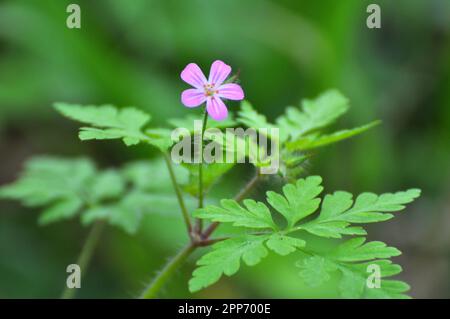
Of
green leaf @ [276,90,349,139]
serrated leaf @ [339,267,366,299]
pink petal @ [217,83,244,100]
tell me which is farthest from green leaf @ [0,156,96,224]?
→ serrated leaf @ [339,267,366,299]

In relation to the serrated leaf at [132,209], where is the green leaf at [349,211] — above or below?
below

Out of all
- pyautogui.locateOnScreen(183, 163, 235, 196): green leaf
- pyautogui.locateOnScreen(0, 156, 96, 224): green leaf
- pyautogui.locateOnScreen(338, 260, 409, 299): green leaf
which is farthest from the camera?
pyautogui.locateOnScreen(0, 156, 96, 224): green leaf

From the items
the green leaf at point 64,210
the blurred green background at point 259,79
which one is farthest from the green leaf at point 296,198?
the blurred green background at point 259,79

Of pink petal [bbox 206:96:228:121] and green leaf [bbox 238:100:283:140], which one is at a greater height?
green leaf [bbox 238:100:283:140]

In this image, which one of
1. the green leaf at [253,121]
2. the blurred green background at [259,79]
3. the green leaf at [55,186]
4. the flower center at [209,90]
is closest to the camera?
the flower center at [209,90]

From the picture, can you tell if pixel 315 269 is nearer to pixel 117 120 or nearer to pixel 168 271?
pixel 168 271

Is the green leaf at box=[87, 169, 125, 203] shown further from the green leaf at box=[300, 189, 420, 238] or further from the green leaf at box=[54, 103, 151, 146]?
the green leaf at box=[300, 189, 420, 238]

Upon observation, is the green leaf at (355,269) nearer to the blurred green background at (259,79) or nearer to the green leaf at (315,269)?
the green leaf at (315,269)
